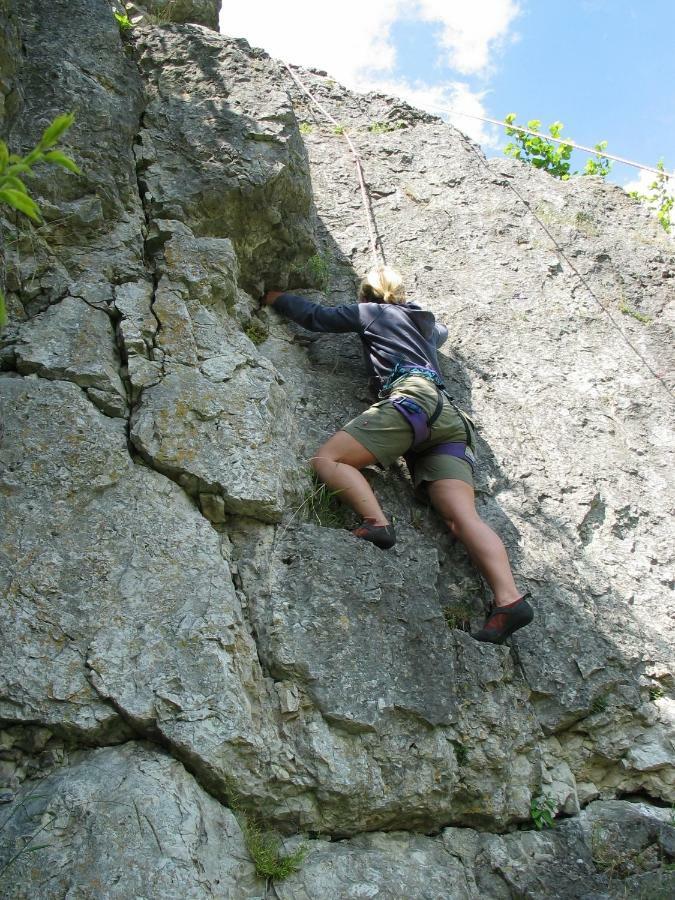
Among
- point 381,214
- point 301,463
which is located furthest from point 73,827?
point 381,214

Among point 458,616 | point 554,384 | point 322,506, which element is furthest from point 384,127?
point 458,616

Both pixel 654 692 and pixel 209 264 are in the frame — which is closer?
pixel 654 692

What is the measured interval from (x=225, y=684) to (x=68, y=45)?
4204mm

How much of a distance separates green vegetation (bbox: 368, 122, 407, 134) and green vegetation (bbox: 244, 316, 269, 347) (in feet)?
11.7

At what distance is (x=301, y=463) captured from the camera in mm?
4172

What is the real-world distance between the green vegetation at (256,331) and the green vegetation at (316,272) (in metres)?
0.73

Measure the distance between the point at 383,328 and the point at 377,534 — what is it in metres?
1.49

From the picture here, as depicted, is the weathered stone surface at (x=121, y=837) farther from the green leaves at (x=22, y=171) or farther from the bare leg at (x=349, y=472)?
the green leaves at (x=22, y=171)

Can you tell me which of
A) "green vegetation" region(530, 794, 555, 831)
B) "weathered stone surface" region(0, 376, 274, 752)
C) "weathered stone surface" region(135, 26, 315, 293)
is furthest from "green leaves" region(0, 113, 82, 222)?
"green vegetation" region(530, 794, 555, 831)

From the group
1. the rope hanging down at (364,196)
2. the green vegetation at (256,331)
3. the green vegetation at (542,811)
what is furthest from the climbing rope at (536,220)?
the green vegetation at (542,811)

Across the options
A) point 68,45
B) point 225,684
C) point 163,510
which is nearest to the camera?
point 225,684

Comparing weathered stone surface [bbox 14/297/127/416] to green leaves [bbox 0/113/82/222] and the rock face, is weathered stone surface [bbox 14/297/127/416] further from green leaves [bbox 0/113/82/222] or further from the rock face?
green leaves [bbox 0/113/82/222]

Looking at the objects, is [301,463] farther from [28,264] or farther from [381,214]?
[381,214]

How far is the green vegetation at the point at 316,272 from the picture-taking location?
17.9 feet
